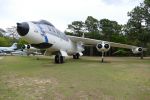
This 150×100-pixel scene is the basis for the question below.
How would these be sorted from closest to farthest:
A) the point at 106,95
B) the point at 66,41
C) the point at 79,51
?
1. the point at 106,95
2. the point at 66,41
3. the point at 79,51

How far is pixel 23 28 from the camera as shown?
1905cm

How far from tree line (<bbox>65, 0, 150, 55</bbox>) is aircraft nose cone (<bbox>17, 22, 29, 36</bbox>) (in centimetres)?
2741

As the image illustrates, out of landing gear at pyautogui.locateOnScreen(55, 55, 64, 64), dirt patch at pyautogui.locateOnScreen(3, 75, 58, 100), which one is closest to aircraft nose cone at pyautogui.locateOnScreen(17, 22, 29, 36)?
landing gear at pyautogui.locateOnScreen(55, 55, 64, 64)

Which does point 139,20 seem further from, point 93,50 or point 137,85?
point 137,85

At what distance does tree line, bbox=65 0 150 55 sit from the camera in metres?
44.4

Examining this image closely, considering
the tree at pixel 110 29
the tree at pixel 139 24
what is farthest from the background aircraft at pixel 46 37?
the tree at pixel 110 29

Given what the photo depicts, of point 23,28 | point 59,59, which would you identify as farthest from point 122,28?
point 23,28

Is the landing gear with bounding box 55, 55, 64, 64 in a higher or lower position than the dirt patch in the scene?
higher

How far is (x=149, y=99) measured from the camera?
8.80 m

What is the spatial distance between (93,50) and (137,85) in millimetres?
54278

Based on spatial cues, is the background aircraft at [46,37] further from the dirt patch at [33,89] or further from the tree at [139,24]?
the tree at [139,24]

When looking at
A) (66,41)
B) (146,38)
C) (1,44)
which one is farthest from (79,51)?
(1,44)

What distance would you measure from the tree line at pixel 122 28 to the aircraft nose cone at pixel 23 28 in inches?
1079

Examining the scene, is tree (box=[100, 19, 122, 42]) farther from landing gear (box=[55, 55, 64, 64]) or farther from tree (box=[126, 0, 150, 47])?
landing gear (box=[55, 55, 64, 64])
